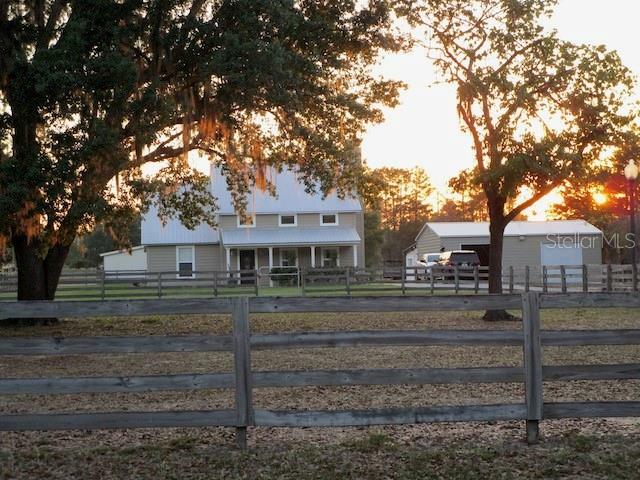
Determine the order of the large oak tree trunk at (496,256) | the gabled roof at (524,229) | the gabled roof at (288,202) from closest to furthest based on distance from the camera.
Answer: the large oak tree trunk at (496,256)
the gabled roof at (288,202)
the gabled roof at (524,229)

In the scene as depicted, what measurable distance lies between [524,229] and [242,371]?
40966 mm

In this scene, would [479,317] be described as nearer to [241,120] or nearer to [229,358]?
[241,120]

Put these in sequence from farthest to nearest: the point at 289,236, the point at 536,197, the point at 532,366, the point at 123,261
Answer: the point at 123,261 < the point at 289,236 < the point at 536,197 < the point at 532,366

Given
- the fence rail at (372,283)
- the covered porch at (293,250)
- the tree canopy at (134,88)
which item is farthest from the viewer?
the covered porch at (293,250)

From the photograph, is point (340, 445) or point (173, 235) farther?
point (173, 235)

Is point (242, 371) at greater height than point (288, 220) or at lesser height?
lesser

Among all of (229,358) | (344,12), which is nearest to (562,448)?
(229,358)

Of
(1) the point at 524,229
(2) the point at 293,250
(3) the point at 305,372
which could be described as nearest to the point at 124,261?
(2) the point at 293,250

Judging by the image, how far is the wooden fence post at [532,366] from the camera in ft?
20.4

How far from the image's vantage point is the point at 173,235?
43688 millimetres

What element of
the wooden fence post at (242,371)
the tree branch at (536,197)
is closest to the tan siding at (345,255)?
the tree branch at (536,197)

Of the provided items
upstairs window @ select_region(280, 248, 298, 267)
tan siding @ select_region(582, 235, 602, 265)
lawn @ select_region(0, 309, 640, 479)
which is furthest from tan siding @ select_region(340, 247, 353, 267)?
lawn @ select_region(0, 309, 640, 479)

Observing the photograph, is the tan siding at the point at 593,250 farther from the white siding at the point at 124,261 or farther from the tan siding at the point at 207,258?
the white siding at the point at 124,261

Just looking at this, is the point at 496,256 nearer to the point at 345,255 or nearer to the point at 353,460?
the point at 353,460
